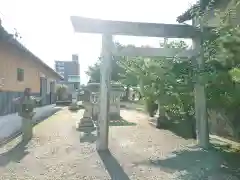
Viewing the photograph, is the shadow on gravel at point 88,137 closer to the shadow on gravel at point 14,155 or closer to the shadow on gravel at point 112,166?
the shadow on gravel at point 112,166

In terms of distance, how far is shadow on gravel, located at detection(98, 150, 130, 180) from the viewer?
223 inches

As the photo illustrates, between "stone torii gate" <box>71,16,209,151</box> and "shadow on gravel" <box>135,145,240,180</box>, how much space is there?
823 mm

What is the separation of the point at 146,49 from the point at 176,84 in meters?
1.20

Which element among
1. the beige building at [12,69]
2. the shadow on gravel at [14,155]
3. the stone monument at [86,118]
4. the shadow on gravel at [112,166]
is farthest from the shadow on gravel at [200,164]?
the beige building at [12,69]

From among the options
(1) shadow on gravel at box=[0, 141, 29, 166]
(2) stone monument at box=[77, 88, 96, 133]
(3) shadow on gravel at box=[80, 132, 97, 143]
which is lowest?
(3) shadow on gravel at box=[80, 132, 97, 143]

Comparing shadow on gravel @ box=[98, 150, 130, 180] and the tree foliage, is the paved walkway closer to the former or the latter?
shadow on gravel @ box=[98, 150, 130, 180]

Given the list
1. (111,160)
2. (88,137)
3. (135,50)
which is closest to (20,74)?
(88,137)

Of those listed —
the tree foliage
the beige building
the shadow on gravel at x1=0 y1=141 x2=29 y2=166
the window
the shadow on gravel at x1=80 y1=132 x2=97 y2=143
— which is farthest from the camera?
the window

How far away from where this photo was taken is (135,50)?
7957mm

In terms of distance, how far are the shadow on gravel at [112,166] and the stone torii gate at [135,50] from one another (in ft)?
1.86

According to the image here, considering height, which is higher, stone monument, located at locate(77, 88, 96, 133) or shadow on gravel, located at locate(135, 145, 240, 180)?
stone monument, located at locate(77, 88, 96, 133)

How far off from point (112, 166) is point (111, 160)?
0.50m

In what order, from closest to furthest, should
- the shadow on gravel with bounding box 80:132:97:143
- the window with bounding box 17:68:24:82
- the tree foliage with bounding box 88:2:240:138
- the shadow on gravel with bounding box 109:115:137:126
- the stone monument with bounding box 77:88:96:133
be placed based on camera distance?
the tree foliage with bounding box 88:2:240:138 < the shadow on gravel with bounding box 80:132:97:143 < the stone monument with bounding box 77:88:96:133 < the shadow on gravel with bounding box 109:115:137:126 < the window with bounding box 17:68:24:82

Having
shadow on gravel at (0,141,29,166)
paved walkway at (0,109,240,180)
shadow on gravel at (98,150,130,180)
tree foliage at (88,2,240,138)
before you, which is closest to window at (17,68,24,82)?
paved walkway at (0,109,240,180)
